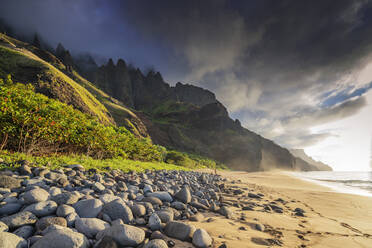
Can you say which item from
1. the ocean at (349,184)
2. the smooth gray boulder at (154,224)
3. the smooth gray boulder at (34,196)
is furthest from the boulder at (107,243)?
the ocean at (349,184)

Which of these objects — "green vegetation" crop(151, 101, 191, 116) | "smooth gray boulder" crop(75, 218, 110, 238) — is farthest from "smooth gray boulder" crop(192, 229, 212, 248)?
"green vegetation" crop(151, 101, 191, 116)

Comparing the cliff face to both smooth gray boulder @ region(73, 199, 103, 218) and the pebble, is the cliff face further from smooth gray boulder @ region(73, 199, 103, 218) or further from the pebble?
smooth gray boulder @ region(73, 199, 103, 218)

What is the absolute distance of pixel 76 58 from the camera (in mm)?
157500

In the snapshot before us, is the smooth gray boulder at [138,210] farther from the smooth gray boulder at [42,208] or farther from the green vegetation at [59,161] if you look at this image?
the green vegetation at [59,161]

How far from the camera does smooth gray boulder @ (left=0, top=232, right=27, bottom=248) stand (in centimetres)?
159

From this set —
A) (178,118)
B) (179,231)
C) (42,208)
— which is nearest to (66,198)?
(42,208)

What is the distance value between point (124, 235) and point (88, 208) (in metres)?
1.07

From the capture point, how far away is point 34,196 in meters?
2.62

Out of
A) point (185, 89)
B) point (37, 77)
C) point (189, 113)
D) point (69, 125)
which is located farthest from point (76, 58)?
point (69, 125)

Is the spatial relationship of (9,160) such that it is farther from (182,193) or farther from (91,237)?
(182,193)

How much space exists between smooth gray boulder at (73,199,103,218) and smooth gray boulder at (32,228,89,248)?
0.77 metres

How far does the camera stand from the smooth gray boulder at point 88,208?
254 centimetres

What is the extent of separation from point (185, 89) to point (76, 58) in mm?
110786

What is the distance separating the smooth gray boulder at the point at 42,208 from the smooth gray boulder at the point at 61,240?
87 centimetres
